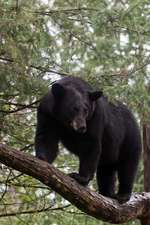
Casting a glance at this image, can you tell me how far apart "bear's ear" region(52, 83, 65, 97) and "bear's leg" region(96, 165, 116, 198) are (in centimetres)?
136

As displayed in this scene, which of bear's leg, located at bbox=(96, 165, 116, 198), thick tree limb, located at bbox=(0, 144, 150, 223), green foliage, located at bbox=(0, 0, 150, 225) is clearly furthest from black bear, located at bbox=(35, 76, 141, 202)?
bear's leg, located at bbox=(96, 165, 116, 198)

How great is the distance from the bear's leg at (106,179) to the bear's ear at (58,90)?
4.45 ft

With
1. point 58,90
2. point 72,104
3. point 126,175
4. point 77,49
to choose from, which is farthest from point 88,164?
point 77,49

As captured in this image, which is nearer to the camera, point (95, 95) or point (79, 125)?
point (79, 125)

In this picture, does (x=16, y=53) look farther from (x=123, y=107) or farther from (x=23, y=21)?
(x=123, y=107)

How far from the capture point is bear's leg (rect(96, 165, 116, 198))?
6.16 metres

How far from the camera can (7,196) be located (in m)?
8.37

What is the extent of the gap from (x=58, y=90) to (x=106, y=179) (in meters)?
1.52

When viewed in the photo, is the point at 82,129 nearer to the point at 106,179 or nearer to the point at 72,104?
the point at 72,104

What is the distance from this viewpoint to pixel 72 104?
16.8 feet

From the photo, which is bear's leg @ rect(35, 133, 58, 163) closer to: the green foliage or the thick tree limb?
the thick tree limb

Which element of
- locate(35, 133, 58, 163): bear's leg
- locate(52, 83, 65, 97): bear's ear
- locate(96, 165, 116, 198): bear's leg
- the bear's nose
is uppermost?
locate(52, 83, 65, 97): bear's ear

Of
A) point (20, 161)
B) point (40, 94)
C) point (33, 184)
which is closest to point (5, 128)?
point (40, 94)

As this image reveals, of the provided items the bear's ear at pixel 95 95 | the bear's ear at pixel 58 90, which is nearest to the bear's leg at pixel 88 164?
the bear's ear at pixel 95 95
